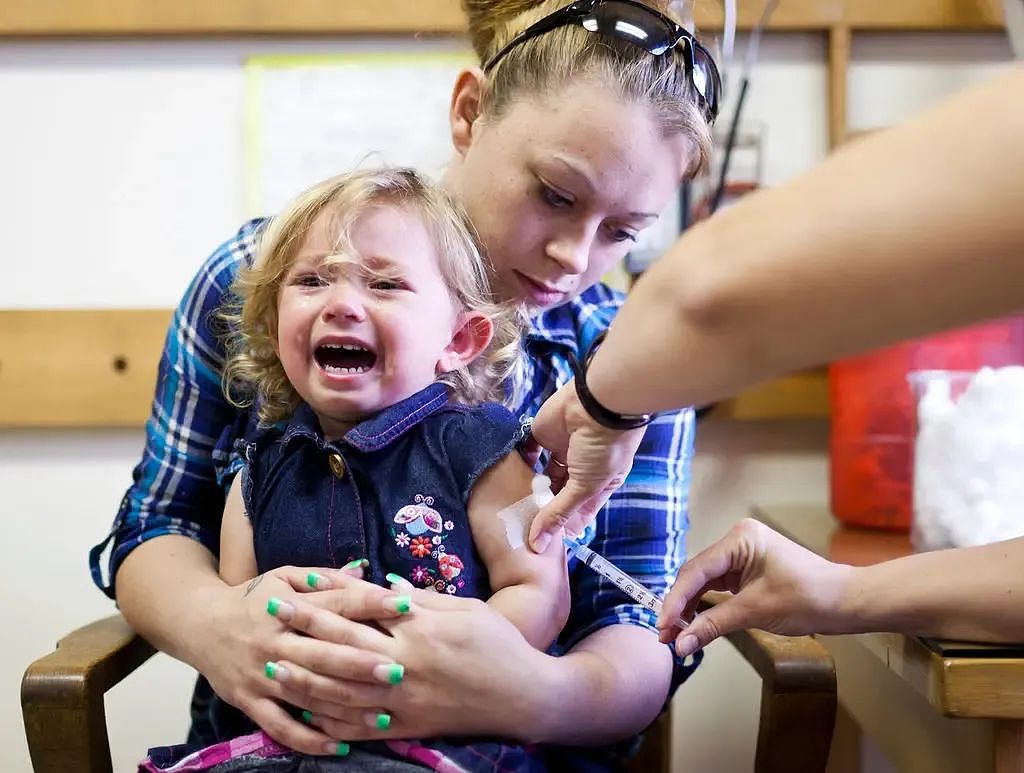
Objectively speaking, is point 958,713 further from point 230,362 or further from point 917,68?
point 917,68

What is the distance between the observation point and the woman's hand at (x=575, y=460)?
31.7 inches

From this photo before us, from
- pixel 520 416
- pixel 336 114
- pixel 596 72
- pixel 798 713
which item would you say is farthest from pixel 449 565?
pixel 336 114

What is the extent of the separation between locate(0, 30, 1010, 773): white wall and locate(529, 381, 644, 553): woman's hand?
2.79 ft

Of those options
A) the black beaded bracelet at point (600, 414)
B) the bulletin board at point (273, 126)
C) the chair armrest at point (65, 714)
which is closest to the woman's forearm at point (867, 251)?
the black beaded bracelet at point (600, 414)

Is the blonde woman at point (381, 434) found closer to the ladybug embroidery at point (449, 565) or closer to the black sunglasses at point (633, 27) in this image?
the ladybug embroidery at point (449, 565)

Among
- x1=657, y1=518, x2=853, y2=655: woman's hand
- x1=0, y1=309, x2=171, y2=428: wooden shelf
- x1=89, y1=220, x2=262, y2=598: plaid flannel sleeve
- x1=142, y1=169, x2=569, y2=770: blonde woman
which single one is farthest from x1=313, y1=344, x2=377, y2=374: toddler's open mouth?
x1=0, y1=309, x2=171, y2=428: wooden shelf

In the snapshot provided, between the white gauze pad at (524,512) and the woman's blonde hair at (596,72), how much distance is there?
40 cm

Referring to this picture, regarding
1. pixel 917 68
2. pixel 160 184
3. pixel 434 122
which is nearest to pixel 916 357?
pixel 917 68

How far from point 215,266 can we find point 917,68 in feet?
4.03

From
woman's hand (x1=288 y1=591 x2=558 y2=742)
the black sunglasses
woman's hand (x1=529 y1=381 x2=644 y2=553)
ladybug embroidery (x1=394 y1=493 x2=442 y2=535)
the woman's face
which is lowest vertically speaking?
woman's hand (x1=288 y1=591 x2=558 y2=742)

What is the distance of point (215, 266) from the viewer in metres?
1.22

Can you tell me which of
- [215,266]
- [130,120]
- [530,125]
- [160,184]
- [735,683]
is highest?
[130,120]

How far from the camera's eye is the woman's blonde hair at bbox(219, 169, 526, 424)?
3.38 feet

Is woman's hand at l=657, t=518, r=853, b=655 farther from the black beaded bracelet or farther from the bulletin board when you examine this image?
the bulletin board
